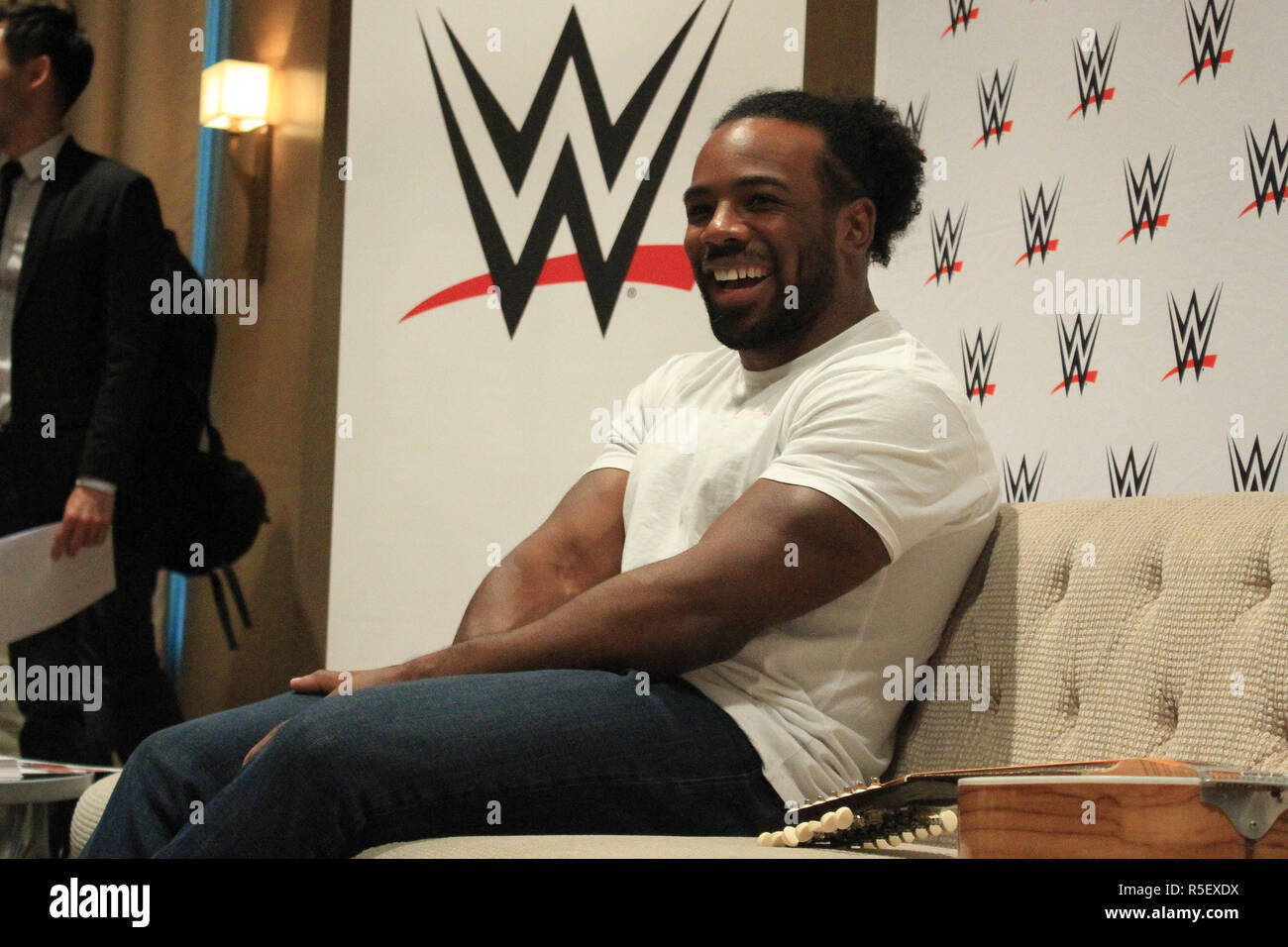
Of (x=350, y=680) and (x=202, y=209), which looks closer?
(x=350, y=680)

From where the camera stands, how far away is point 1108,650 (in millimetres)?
1601

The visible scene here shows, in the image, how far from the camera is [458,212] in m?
3.22

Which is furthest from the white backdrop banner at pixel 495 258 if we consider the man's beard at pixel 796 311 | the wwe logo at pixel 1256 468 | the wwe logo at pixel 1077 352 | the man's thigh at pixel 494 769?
the man's thigh at pixel 494 769

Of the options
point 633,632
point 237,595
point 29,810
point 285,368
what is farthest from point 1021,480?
point 237,595

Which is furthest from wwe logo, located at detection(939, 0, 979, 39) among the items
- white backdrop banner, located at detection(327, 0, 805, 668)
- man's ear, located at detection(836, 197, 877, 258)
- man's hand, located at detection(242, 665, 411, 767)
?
man's hand, located at detection(242, 665, 411, 767)

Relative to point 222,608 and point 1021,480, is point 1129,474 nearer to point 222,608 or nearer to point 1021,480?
point 1021,480

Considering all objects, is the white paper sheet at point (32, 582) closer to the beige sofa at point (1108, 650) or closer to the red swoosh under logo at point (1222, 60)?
the beige sofa at point (1108, 650)

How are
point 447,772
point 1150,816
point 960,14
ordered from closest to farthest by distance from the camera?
1. point 1150,816
2. point 447,772
3. point 960,14

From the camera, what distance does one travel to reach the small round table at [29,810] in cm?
203

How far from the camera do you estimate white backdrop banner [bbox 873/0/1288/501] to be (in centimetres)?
209

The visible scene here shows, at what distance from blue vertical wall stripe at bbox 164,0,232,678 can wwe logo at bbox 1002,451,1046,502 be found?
2192 millimetres

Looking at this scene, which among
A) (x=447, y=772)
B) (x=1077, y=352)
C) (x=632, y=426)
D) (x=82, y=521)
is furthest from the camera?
(x=82, y=521)

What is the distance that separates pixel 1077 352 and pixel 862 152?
23.0 inches
